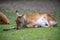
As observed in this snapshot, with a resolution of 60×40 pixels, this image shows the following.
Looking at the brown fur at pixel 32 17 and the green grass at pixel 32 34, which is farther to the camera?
the brown fur at pixel 32 17

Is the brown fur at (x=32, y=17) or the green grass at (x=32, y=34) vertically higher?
the brown fur at (x=32, y=17)

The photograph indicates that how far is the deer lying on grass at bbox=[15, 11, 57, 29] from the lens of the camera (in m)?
1.86

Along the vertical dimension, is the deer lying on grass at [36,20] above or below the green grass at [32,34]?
above

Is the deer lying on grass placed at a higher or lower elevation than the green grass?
higher

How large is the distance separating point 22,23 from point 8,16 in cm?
16

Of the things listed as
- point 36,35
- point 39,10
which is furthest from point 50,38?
point 39,10

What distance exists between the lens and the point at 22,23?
194cm

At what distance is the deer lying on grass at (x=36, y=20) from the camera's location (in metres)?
1.86

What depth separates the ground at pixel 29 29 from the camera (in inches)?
69.1

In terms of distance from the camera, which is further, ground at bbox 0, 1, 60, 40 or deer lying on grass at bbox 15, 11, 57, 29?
deer lying on grass at bbox 15, 11, 57, 29

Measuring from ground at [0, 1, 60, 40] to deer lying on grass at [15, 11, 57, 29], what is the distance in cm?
3

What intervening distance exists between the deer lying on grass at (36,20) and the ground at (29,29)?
3cm

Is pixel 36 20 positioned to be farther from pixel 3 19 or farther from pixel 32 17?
pixel 3 19

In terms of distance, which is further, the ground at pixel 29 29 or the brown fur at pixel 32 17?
the brown fur at pixel 32 17
